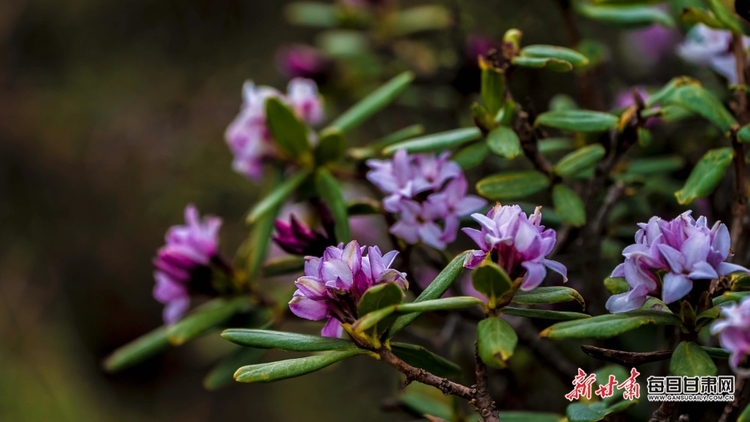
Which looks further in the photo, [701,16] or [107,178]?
[107,178]

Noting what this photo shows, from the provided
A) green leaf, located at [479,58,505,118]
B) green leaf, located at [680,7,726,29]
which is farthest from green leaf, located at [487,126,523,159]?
green leaf, located at [680,7,726,29]

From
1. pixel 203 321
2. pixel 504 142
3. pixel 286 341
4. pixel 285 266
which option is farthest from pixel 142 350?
pixel 504 142

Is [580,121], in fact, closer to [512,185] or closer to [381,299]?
[512,185]

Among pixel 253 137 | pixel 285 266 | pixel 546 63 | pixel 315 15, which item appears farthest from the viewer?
pixel 315 15

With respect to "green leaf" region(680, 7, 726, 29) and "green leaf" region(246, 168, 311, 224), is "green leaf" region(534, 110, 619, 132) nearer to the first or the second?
"green leaf" region(680, 7, 726, 29)

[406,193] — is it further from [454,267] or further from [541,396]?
[541,396]
